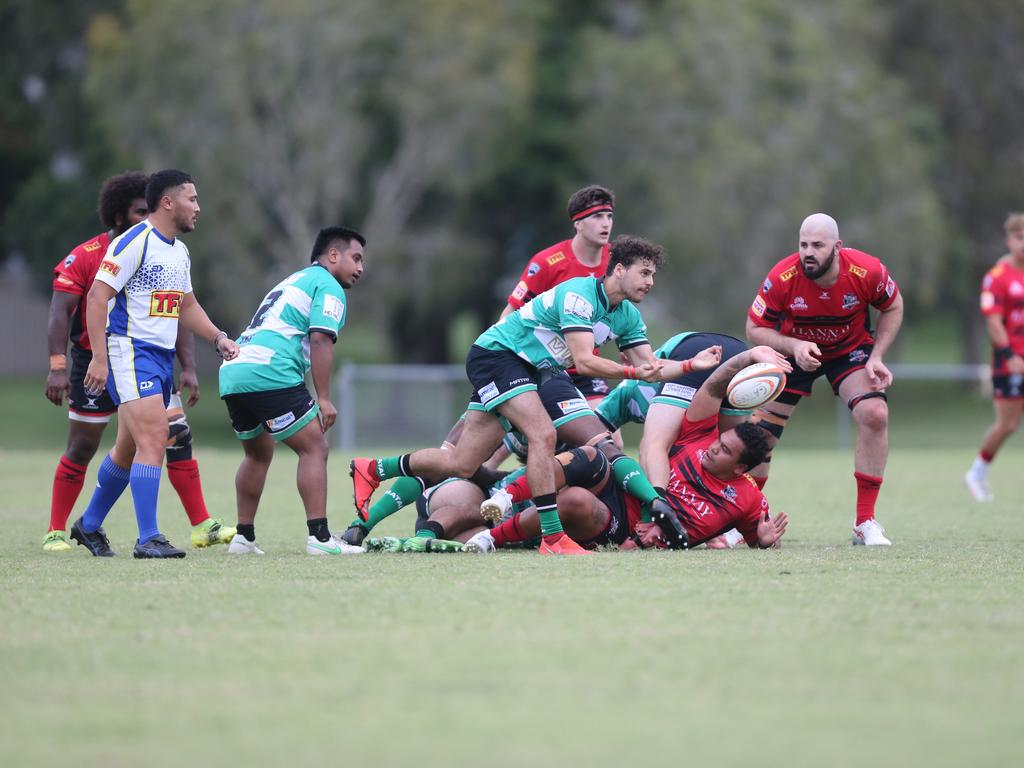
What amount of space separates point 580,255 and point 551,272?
0.78 feet

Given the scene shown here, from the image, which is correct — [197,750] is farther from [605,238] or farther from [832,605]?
[605,238]

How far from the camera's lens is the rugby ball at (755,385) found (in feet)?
27.0

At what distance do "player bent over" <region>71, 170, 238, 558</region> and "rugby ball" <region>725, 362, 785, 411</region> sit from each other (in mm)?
2905

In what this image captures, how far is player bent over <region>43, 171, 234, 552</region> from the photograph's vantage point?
327 inches

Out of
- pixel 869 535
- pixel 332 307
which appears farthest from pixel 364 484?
pixel 869 535

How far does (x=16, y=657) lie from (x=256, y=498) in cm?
334

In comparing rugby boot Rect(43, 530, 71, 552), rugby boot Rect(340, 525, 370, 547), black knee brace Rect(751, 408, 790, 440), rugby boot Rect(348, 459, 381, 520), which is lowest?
rugby boot Rect(43, 530, 71, 552)

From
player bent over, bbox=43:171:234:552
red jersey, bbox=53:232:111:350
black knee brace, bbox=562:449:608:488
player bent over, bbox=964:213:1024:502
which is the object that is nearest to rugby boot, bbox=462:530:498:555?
black knee brace, bbox=562:449:608:488

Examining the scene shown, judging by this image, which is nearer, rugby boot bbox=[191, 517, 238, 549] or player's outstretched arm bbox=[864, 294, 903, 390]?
rugby boot bbox=[191, 517, 238, 549]

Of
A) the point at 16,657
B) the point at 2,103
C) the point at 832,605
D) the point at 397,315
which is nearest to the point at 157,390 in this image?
the point at 16,657

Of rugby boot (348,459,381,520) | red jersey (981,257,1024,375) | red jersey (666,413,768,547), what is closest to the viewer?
red jersey (666,413,768,547)

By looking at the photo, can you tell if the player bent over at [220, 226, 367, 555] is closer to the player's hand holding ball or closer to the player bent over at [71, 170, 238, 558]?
the player bent over at [71, 170, 238, 558]

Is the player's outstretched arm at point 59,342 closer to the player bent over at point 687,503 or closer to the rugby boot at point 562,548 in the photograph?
the player bent over at point 687,503

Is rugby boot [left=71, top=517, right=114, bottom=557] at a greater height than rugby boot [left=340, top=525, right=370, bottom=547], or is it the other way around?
rugby boot [left=340, top=525, right=370, bottom=547]
